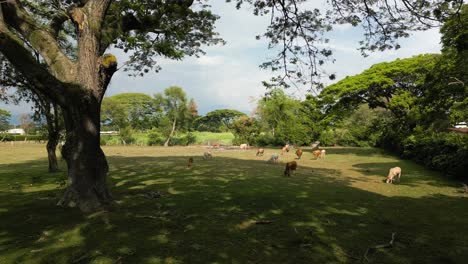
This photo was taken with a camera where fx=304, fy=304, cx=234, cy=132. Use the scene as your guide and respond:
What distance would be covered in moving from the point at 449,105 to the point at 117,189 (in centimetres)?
1407

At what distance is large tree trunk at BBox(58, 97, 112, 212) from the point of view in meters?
7.56

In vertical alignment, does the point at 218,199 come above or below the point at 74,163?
below

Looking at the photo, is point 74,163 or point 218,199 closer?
point 74,163

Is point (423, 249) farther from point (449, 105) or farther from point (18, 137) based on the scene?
point (18, 137)

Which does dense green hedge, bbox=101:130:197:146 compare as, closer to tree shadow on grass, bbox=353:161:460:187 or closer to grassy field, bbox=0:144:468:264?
tree shadow on grass, bbox=353:161:460:187

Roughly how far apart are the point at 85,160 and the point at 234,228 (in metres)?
4.15

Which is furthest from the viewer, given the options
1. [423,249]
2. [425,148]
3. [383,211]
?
[425,148]

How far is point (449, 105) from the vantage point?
13188 millimetres

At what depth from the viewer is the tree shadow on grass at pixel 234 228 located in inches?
201

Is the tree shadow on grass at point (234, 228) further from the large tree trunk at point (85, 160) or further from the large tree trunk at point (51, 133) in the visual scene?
the large tree trunk at point (51, 133)

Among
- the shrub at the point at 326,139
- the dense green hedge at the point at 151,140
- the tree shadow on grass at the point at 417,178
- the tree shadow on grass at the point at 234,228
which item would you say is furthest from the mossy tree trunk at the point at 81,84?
the dense green hedge at the point at 151,140

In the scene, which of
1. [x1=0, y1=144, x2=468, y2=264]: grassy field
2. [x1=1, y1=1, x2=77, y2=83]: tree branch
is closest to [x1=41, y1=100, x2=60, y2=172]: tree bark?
[x1=0, y1=144, x2=468, y2=264]: grassy field

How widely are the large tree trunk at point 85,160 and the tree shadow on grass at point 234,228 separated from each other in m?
0.46

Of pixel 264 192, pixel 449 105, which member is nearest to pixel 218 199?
pixel 264 192
